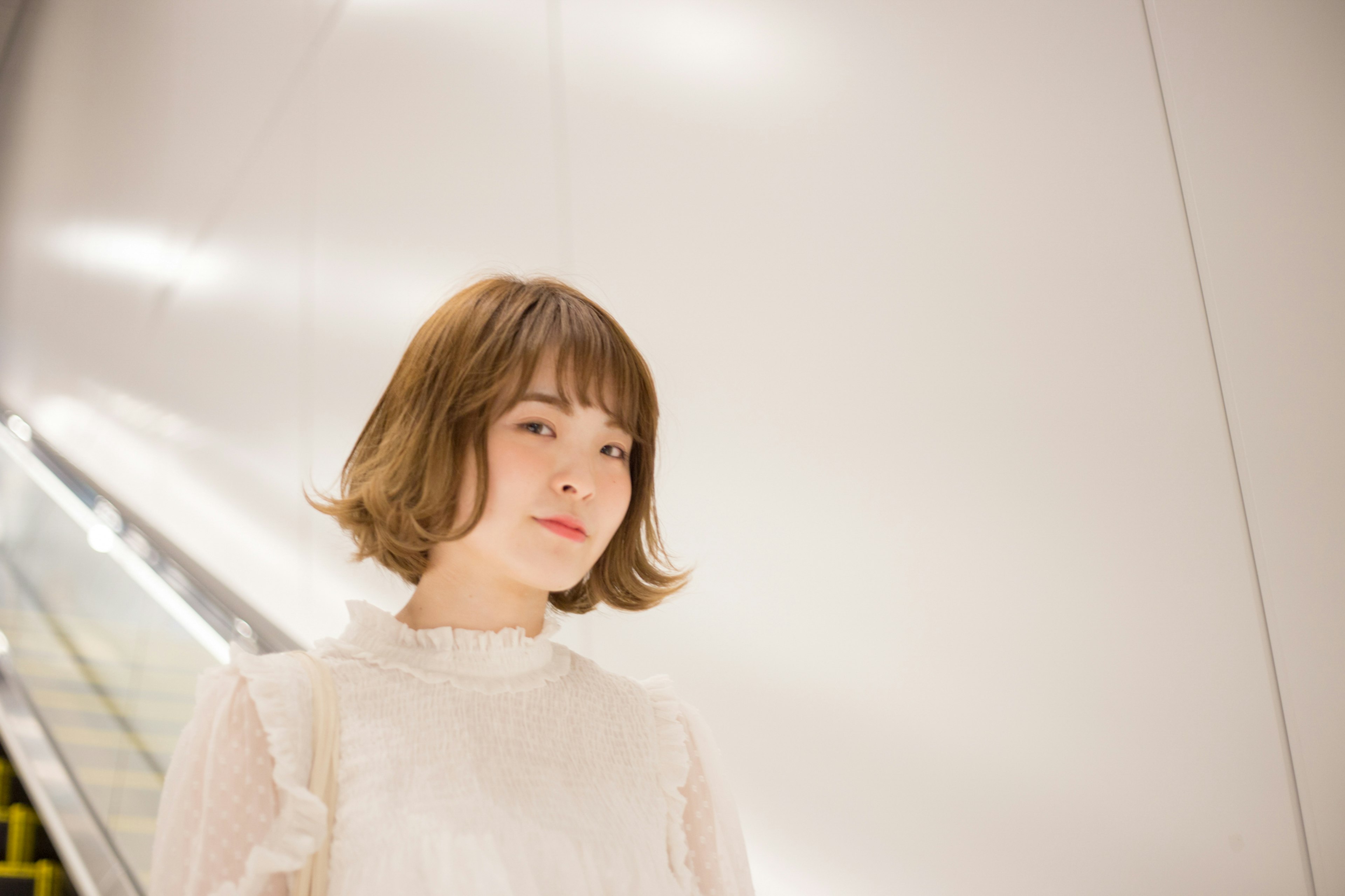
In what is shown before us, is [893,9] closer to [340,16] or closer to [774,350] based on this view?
[774,350]

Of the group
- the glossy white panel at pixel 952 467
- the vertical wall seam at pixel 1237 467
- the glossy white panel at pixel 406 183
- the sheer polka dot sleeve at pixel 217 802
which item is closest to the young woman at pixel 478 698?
the sheer polka dot sleeve at pixel 217 802

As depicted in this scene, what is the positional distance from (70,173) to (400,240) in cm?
575

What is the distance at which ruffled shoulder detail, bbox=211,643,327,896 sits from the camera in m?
0.88

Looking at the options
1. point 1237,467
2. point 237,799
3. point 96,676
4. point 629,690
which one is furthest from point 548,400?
point 96,676

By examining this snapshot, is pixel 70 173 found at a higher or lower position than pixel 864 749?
higher

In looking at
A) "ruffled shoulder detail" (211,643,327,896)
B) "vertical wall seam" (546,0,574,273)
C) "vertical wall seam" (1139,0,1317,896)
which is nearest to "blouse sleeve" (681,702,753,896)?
"ruffled shoulder detail" (211,643,327,896)

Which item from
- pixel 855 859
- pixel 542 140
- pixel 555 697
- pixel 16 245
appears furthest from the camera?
pixel 16 245

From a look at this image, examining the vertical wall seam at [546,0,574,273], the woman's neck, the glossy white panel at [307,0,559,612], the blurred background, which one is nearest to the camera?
the blurred background

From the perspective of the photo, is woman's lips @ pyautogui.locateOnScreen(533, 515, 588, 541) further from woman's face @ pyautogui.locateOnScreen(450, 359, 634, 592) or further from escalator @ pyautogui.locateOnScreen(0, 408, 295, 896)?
escalator @ pyautogui.locateOnScreen(0, 408, 295, 896)

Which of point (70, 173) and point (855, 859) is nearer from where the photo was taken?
point (855, 859)

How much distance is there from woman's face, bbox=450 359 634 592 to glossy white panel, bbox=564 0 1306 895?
1.65 feet

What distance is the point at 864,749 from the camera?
142 centimetres

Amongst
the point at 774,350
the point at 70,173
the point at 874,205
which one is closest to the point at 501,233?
the point at 774,350

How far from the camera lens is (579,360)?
3.67ft
